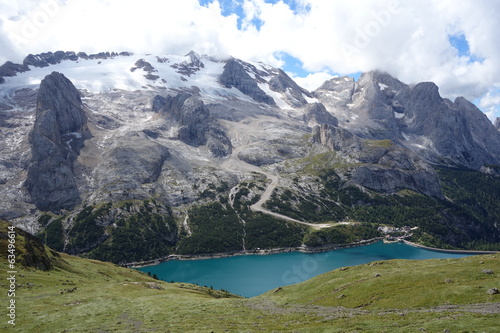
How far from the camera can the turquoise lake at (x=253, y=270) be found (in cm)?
15188

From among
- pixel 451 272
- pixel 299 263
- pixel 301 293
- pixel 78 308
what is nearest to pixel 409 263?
pixel 451 272

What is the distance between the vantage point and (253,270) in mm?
173875

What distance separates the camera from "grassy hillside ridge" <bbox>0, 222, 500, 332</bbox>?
37625mm

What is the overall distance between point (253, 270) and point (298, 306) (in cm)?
12324

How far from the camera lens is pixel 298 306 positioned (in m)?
55.2

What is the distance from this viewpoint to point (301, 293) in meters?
65.4

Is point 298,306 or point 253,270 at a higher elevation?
point 298,306

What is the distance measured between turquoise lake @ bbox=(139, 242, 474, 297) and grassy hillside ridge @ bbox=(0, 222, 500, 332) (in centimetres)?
8376

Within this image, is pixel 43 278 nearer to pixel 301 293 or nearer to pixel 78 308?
pixel 78 308

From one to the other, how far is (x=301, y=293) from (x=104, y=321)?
3725cm

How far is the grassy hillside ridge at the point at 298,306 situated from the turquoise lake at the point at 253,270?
83762 mm

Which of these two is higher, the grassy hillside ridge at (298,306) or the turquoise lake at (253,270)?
the grassy hillside ridge at (298,306)

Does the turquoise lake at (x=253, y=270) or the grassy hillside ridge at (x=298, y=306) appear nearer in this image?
the grassy hillside ridge at (x=298, y=306)

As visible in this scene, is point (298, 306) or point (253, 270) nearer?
point (298, 306)
